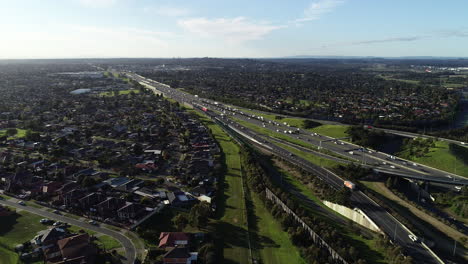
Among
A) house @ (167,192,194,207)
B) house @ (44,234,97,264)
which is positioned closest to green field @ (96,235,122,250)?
house @ (44,234,97,264)

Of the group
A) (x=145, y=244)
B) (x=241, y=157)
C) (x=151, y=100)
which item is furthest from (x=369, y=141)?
(x=151, y=100)

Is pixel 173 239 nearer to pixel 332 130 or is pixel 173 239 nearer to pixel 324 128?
pixel 332 130

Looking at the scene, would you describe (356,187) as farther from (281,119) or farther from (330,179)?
(281,119)

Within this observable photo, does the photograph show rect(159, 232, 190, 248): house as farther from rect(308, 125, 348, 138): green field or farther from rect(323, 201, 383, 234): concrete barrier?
rect(308, 125, 348, 138): green field

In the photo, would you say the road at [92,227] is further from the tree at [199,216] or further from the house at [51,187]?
the tree at [199,216]

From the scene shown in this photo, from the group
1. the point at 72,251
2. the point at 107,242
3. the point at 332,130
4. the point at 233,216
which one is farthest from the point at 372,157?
the point at 72,251

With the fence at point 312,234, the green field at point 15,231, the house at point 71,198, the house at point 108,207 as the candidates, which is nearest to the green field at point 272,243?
the fence at point 312,234
